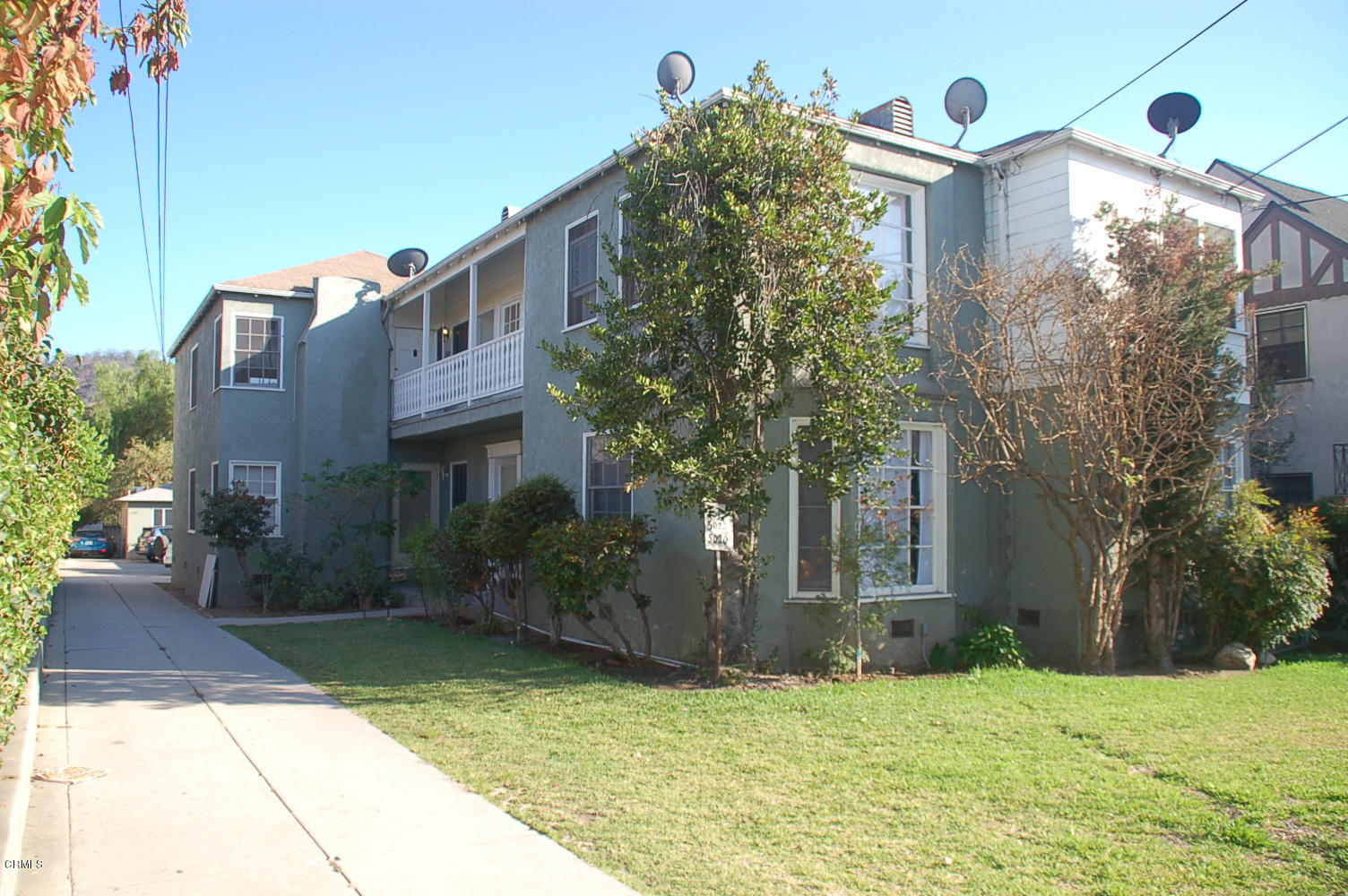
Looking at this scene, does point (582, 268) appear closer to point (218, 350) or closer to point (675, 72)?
point (675, 72)

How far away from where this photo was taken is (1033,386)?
445 inches

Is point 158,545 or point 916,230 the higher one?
point 916,230

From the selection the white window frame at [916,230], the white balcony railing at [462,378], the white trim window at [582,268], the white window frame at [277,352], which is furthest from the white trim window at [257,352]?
the white window frame at [916,230]

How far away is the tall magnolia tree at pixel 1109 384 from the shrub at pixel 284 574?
11.9 m

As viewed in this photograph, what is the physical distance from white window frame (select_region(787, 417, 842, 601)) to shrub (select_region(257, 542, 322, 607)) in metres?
10.4

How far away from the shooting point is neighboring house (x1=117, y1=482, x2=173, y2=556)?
39.3 meters

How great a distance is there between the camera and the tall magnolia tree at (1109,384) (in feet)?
32.5

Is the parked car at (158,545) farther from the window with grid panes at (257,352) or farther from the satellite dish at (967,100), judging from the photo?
the satellite dish at (967,100)

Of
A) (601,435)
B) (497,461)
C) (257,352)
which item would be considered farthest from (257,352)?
(601,435)

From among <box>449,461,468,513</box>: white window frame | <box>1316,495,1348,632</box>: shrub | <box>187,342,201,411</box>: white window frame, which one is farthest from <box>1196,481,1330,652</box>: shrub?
<box>187,342,201,411</box>: white window frame

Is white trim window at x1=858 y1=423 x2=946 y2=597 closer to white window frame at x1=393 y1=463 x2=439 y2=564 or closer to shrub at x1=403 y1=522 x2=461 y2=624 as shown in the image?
shrub at x1=403 y1=522 x2=461 y2=624

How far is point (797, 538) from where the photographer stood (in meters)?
10.5

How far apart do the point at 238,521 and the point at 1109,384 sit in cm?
1400

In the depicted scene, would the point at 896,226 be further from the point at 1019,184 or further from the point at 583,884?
the point at 583,884
